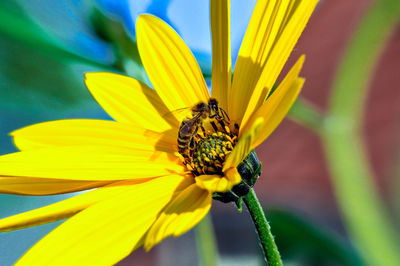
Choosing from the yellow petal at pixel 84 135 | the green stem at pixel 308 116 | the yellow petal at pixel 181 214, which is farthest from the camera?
the green stem at pixel 308 116

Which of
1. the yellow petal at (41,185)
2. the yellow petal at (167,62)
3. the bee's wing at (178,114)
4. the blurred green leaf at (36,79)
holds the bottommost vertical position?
the yellow petal at (41,185)

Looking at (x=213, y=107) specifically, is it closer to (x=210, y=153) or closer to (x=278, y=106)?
(x=210, y=153)

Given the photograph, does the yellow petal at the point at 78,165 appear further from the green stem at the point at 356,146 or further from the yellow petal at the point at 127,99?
the green stem at the point at 356,146

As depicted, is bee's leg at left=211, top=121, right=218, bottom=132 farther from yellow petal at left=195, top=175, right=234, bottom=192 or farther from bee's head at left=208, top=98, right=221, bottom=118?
yellow petal at left=195, top=175, right=234, bottom=192

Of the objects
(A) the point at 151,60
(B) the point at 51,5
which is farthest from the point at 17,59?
(A) the point at 151,60

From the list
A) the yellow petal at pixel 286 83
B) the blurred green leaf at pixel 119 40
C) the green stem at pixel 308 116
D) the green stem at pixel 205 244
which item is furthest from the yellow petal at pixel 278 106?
the green stem at pixel 308 116

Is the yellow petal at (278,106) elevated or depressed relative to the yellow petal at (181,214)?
elevated
